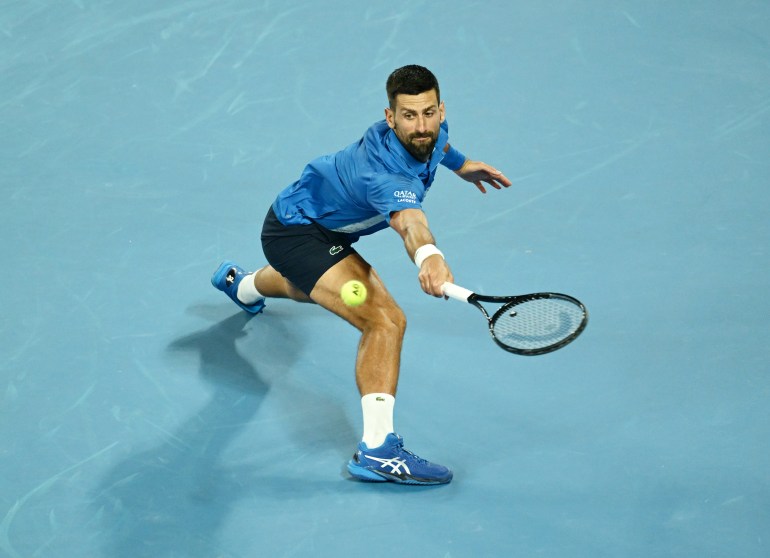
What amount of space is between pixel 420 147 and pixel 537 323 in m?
1.07

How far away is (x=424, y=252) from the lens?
4559 millimetres

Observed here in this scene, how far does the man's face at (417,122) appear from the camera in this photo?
5004 millimetres


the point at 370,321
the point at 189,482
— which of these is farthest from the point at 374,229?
the point at 189,482

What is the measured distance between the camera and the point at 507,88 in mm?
7777

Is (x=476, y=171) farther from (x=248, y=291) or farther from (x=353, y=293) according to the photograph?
(x=248, y=291)

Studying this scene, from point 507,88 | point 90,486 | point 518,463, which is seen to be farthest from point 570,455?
point 507,88

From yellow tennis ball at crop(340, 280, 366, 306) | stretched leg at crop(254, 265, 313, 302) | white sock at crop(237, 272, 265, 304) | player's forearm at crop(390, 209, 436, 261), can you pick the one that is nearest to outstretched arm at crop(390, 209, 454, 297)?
player's forearm at crop(390, 209, 436, 261)

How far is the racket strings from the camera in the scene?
4418mm

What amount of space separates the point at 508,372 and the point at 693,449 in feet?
3.37

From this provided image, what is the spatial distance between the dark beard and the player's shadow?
55.4 inches

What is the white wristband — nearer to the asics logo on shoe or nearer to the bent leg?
the bent leg

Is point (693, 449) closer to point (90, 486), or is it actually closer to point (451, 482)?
point (451, 482)

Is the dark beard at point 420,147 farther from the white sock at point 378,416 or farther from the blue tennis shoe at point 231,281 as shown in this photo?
the blue tennis shoe at point 231,281

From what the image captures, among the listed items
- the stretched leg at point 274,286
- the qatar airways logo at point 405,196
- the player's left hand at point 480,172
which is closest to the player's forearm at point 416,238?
the qatar airways logo at point 405,196
